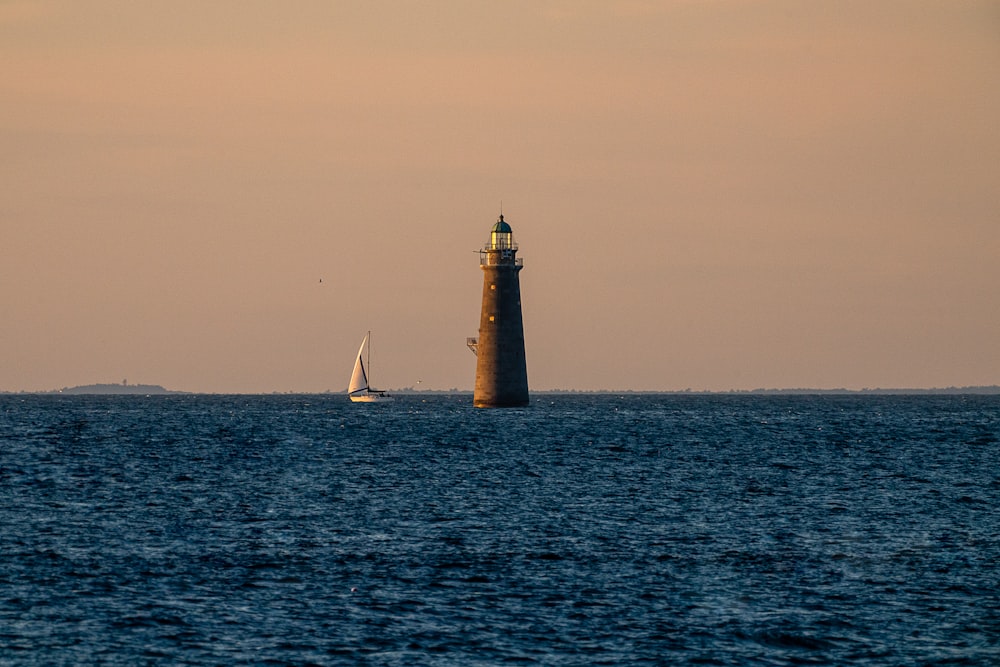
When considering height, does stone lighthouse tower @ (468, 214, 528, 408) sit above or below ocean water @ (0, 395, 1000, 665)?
above

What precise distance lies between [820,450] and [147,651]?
71.2 m

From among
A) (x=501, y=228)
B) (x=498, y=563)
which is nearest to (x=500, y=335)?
→ (x=501, y=228)

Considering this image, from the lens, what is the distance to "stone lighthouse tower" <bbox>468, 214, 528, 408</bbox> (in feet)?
426

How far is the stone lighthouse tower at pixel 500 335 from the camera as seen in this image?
129875 millimetres

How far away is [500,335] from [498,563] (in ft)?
305

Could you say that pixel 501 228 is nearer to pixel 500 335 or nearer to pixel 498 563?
pixel 500 335

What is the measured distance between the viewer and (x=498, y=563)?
37156 mm

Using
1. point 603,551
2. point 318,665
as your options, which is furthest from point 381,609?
point 603,551

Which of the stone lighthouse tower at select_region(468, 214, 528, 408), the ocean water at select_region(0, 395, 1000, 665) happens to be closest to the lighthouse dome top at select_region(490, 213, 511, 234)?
the stone lighthouse tower at select_region(468, 214, 528, 408)

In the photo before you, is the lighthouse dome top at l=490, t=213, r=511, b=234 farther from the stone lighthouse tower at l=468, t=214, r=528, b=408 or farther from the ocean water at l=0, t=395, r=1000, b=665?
the ocean water at l=0, t=395, r=1000, b=665

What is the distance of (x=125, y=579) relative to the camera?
3447 centimetres

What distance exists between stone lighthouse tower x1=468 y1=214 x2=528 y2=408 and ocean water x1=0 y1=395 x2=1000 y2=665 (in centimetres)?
5386

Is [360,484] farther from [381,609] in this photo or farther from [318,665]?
[318,665]

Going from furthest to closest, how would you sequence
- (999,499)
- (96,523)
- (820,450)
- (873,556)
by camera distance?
(820,450) → (999,499) → (96,523) → (873,556)
